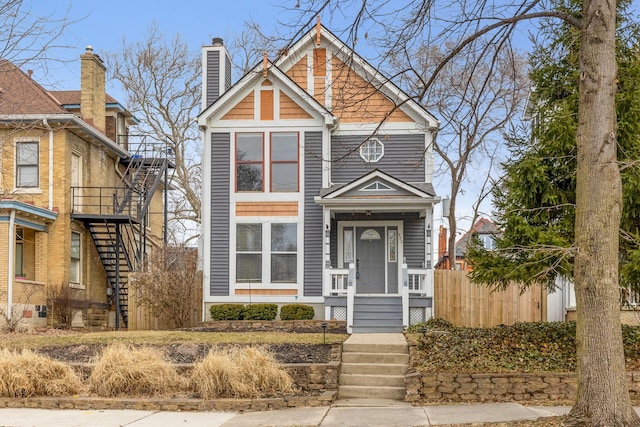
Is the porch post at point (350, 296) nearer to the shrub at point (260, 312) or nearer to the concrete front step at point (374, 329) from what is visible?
the concrete front step at point (374, 329)

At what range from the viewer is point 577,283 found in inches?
319

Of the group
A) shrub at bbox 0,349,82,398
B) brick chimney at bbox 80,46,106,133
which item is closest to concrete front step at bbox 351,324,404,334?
shrub at bbox 0,349,82,398

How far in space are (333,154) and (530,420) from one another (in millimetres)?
13210

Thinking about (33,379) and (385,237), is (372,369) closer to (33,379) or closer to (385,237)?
(33,379)

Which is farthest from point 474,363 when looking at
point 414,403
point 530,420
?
point 530,420

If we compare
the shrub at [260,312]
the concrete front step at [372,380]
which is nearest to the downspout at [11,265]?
the shrub at [260,312]

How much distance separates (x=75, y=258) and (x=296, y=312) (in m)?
8.32

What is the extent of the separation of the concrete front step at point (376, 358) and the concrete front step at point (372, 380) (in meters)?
0.58

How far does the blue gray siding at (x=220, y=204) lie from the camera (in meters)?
21.0

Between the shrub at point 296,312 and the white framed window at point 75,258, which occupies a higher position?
the white framed window at point 75,258

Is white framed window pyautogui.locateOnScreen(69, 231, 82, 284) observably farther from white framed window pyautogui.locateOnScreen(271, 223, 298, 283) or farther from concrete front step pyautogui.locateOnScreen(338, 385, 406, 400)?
concrete front step pyautogui.locateOnScreen(338, 385, 406, 400)

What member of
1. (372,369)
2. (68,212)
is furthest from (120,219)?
(372,369)

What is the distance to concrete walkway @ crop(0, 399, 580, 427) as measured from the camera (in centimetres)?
968

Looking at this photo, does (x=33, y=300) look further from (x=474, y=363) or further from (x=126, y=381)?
(x=474, y=363)
